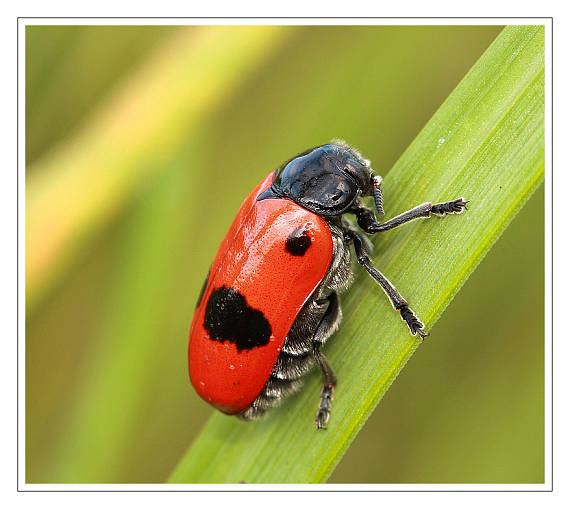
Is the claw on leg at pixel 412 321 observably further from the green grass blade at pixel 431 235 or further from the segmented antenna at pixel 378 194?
the segmented antenna at pixel 378 194

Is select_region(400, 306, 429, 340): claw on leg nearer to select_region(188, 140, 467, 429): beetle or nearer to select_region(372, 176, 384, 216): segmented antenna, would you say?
select_region(188, 140, 467, 429): beetle

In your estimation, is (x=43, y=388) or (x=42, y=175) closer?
(x=42, y=175)

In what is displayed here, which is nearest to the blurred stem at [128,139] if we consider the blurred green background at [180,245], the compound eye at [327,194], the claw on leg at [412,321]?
the blurred green background at [180,245]

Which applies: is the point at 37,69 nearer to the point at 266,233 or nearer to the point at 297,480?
the point at 266,233

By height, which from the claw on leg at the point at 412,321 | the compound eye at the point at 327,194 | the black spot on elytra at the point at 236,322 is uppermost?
the compound eye at the point at 327,194

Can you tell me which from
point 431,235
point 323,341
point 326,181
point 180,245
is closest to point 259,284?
point 323,341
